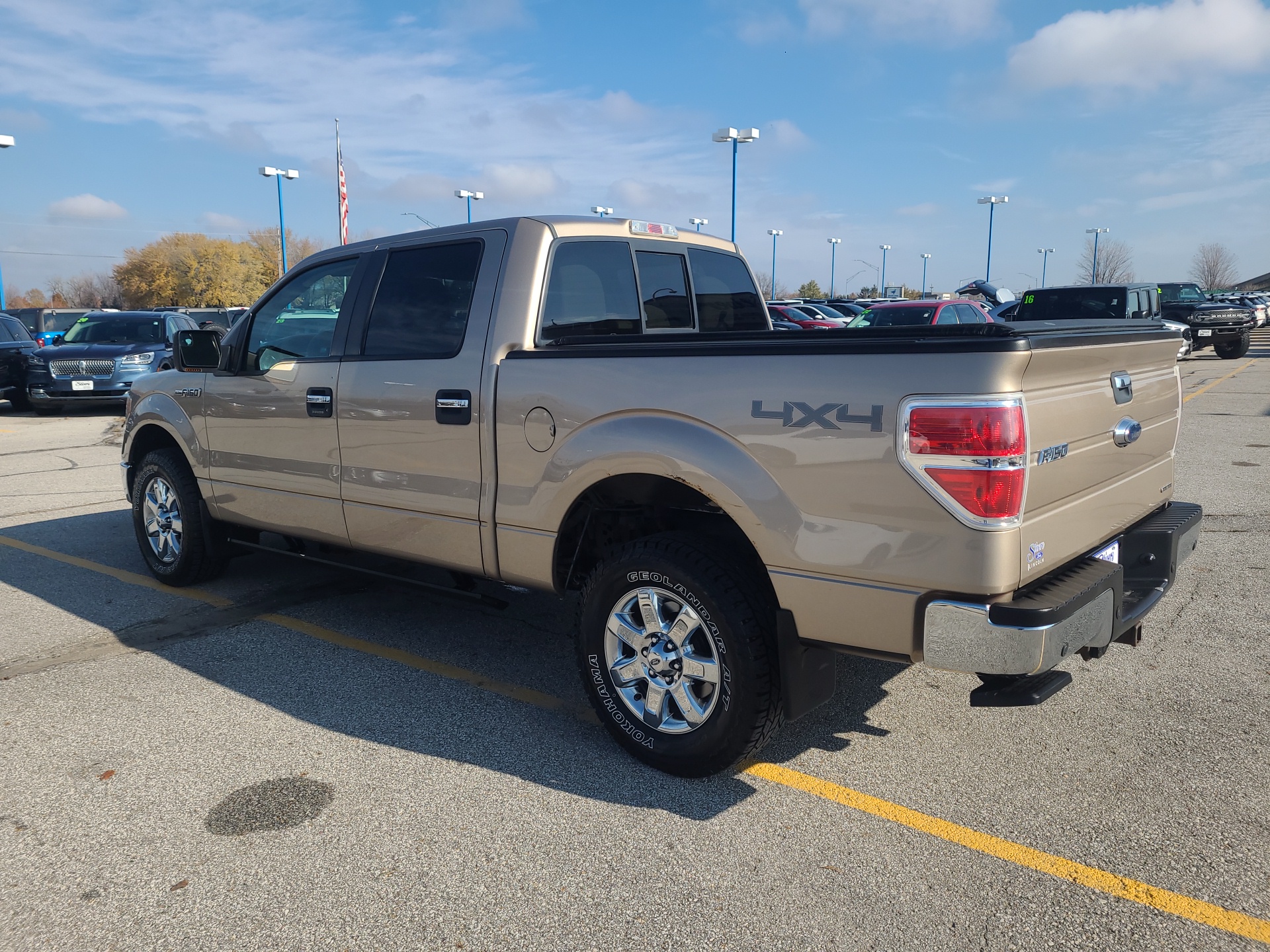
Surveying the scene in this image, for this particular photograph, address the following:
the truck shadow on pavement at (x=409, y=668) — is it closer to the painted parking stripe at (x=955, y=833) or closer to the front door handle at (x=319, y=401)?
the painted parking stripe at (x=955, y=833)

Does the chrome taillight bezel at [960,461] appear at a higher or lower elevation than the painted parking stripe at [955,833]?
higher

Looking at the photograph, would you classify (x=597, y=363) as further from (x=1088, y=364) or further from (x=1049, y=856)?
(x=1049, y=856)

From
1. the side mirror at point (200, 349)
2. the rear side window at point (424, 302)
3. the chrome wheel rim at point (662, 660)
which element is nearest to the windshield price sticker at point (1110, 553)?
the chrome wheel rim at point (662, 660)

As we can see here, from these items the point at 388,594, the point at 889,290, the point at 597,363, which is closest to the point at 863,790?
the point at 597,363

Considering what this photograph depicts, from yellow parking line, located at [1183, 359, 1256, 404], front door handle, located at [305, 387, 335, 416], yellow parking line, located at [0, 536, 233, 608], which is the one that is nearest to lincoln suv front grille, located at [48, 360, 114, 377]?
yellow parking line, located at [0, 536, 233, 608]

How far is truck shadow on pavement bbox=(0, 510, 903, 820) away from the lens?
141 inches

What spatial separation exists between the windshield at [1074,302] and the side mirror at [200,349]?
15.7 meters

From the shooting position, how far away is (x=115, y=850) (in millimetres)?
3014

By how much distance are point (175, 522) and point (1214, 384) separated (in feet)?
67.4

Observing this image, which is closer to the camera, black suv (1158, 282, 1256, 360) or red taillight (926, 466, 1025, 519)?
red taillight (926, 466, 1025, 519)

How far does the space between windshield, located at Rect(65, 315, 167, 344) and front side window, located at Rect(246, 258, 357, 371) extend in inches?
532

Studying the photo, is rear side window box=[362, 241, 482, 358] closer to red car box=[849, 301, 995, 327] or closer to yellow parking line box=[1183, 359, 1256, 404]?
red car box=[849, 301, 995, 327]

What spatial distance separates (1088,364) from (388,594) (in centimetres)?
411

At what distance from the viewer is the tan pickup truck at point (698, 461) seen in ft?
9.04
